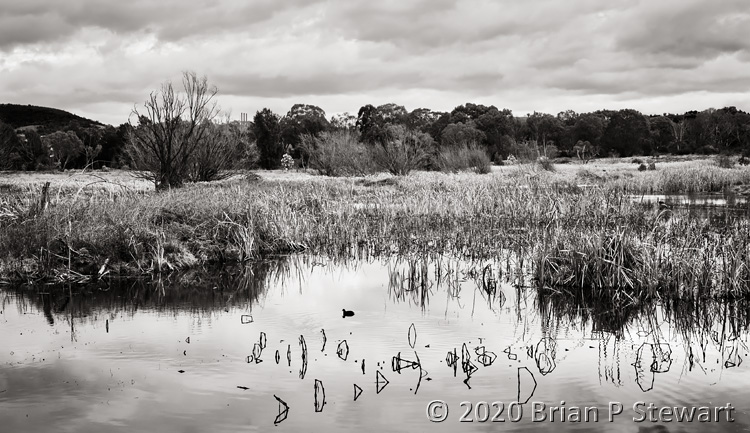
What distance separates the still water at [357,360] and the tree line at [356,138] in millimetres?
15728

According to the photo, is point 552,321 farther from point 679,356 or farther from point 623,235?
point 623,235

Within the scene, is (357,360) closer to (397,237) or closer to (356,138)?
(397,237)

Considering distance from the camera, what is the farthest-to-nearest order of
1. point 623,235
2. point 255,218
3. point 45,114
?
1. point 45,114
2. point 255,218
3. point 623,235

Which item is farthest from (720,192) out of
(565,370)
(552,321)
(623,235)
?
(565,370)

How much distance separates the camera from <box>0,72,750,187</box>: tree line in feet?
84.7

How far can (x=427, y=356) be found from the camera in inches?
265

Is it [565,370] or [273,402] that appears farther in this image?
[565,370]

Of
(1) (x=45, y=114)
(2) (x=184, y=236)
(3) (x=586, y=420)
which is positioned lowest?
(3) (x=586, y=420)

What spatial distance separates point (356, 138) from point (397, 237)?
3115 cm

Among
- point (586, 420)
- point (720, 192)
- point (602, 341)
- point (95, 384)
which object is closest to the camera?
point (586, 420)

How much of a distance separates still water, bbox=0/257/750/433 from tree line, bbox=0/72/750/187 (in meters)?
15.7

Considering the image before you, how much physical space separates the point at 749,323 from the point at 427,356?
4053mm

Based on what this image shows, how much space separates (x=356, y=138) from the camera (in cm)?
4531

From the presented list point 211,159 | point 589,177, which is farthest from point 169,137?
point 589,177
